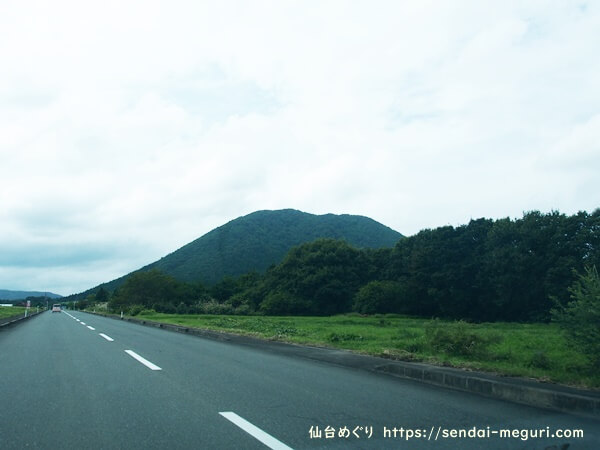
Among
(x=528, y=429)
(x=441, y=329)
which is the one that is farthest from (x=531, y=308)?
(x=528, y=429)

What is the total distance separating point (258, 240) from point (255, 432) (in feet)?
422

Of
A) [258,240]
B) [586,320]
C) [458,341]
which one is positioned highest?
[258,240]

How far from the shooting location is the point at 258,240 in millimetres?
133250

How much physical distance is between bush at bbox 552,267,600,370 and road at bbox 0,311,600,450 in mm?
2414

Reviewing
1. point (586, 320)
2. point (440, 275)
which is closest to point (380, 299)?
point (440, 275)

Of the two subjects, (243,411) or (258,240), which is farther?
(258,240)

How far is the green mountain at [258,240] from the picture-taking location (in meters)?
123

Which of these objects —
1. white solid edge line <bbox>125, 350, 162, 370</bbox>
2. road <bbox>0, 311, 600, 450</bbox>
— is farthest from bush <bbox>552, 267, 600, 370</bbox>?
white solid edge line <bbox>125, 350, 162, 370</bbox>

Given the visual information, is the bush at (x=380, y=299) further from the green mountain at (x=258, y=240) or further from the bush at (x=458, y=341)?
the green mountain at (x=258, y=240)

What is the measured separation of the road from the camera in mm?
4969

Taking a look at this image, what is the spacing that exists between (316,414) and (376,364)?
508 centimetres

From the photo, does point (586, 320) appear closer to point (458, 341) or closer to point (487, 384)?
point (487, 384)

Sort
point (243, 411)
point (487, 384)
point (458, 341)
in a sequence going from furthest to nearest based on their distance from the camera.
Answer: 1. point (458, 341)
2. point (487, 384)
3. point (243, 411)

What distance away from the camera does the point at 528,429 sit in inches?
219
